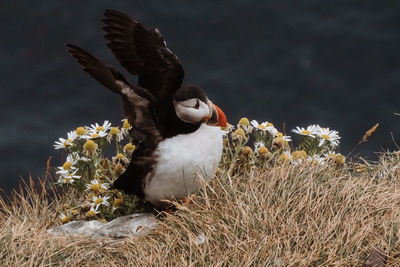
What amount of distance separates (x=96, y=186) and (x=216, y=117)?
1269mm

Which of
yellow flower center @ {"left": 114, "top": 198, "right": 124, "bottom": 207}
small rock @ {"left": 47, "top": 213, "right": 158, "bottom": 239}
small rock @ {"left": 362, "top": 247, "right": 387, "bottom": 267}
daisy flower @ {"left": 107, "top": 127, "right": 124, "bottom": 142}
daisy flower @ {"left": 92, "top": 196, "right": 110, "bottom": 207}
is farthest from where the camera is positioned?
daisy flower @ {"left": 107, "top": 127, "right": 124, "bottom": 142}

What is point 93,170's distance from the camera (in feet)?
22.2

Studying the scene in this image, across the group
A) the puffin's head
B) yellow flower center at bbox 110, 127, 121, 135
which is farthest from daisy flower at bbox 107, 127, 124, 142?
the puffin's head

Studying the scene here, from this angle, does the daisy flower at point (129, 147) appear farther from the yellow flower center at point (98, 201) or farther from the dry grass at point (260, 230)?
the dry grass at point (260, 230)

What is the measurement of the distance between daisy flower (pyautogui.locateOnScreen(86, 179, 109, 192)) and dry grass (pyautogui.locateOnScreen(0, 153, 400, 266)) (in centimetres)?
56

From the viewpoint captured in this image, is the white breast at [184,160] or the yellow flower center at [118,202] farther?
the yellow flower center at [118,202]

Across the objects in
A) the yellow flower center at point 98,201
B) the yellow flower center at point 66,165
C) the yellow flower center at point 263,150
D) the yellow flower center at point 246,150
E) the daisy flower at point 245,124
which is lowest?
the yellow flower center at point 98,201

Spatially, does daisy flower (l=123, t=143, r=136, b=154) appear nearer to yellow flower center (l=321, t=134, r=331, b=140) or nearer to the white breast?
the white breast

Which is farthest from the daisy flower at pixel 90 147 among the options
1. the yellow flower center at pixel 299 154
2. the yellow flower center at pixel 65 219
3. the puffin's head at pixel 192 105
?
the yellow flower center at pixel 299 154

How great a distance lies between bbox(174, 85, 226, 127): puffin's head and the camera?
570 centimetres

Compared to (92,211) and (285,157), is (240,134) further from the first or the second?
(92,211)

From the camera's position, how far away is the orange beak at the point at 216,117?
5.80 meters

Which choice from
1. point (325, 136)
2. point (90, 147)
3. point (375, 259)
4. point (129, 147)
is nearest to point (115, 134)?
point (129, 147)

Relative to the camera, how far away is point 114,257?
5867mm
